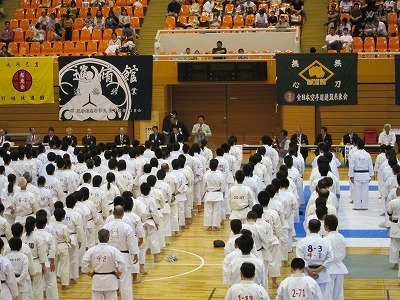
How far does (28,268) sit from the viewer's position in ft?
45.0

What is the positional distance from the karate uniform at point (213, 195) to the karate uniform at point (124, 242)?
19.0 ft

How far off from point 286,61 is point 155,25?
7.38 m

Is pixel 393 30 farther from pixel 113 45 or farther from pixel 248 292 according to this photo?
pixel 248 292

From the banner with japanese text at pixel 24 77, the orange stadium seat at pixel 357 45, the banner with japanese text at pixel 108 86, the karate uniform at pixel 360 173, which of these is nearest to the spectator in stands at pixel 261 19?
the orange stadium seat at pixel 357 45

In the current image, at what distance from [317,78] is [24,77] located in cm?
1021

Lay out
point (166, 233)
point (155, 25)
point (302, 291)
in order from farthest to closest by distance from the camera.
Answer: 1. point (155, 25)
2. point (166, 233)
3. point (302, 291)

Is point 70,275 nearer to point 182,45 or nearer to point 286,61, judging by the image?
point 286,61

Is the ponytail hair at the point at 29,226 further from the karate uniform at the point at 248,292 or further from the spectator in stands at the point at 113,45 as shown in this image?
the spectator in stands at the point at 113,45

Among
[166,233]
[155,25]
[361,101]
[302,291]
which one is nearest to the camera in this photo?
[302,291]

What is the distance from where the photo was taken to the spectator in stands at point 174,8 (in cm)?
3428

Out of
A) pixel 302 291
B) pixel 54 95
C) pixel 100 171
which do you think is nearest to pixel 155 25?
pixel 54 95

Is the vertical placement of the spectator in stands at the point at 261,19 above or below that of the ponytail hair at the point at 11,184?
above

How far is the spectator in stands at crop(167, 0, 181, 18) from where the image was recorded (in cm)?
3428

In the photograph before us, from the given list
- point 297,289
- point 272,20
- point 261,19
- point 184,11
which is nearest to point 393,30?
point 272,20
